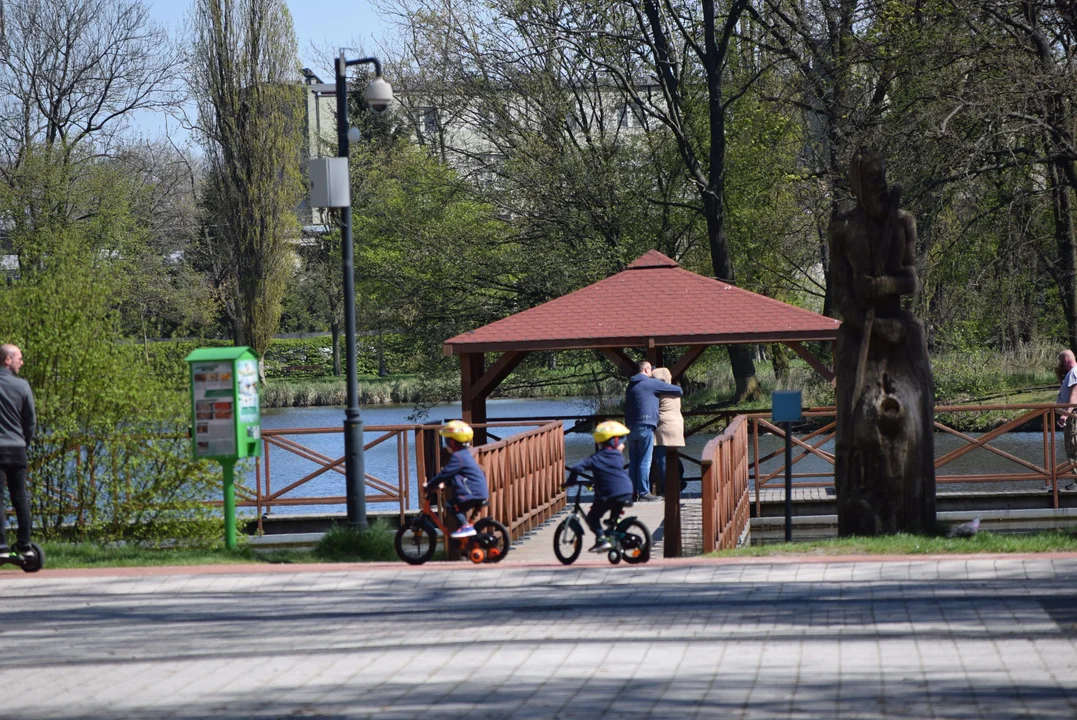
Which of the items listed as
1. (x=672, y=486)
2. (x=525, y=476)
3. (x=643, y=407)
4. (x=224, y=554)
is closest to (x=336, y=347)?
(x=643, y=407)

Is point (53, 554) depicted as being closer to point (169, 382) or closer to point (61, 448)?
point (61, 448)

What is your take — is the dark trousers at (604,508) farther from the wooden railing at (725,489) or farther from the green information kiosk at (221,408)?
the green information kiosk at (221,408)

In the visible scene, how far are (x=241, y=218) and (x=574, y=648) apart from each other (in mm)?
35918

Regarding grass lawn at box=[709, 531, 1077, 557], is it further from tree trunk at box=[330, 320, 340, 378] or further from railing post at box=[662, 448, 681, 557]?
tree trunk at box=[330, 320, 340, 378]

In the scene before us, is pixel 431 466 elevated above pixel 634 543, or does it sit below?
above

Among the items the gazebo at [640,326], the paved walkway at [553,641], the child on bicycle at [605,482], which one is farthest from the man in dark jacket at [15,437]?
the gazebo at [640,326]

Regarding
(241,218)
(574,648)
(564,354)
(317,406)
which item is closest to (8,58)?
(241,218)

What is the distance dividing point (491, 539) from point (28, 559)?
12.0 feet

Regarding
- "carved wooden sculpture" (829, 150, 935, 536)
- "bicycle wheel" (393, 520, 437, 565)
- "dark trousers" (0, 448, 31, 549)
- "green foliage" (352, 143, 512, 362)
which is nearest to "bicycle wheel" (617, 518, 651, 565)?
"bicycle wheel" (393, 520, 437, 565)

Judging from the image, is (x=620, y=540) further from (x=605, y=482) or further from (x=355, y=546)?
(x=355, y=546)

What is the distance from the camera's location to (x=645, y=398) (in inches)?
612

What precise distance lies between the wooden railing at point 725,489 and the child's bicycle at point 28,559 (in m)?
5.41

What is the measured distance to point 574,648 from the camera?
7.03m

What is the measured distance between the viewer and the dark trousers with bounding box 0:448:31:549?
10891mm
